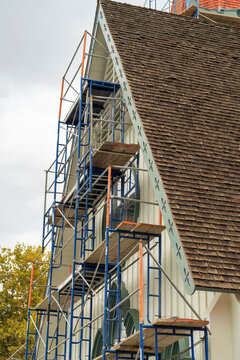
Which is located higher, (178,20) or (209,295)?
(178,20)

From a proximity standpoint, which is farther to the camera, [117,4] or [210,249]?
[117,4]

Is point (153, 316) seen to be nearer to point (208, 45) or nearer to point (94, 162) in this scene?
point (94, 162)

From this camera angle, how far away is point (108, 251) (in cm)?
1318

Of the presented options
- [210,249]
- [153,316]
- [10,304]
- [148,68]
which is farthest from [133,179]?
[10,304]

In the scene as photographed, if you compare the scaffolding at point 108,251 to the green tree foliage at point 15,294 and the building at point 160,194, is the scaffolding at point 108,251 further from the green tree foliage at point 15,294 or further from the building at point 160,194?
the green tree foliage at point 15,294

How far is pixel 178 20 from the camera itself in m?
17.2

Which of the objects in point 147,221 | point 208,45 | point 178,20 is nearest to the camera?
point 147,221

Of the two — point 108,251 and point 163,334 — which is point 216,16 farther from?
point 163,334

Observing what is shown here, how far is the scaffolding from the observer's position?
1069 cm

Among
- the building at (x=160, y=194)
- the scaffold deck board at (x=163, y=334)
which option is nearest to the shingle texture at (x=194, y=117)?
the building at (x=160, y=194)

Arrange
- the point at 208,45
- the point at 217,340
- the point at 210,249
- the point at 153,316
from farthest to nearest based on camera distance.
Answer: the point at 208,45 < the point at 153,316 < the point at 217,340 < the point at 210,249

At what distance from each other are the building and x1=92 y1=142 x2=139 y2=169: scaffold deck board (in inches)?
0.9

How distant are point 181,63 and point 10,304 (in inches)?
846

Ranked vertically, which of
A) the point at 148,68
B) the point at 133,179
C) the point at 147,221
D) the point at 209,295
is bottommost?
the point at 209,295
